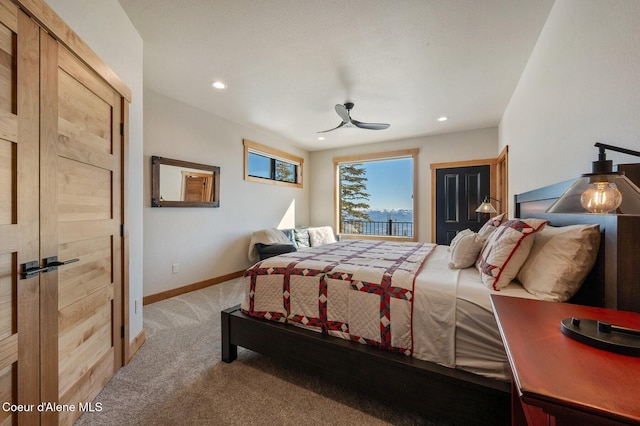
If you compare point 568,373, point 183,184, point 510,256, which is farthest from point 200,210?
point 568,373

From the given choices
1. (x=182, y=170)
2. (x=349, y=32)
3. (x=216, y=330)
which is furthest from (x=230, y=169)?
(x=349, y=32)

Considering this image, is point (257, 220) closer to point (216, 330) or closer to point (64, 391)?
point (216, 330)

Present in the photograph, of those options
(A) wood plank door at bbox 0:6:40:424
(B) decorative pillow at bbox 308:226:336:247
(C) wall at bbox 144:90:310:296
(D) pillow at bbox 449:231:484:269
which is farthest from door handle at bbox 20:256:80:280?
(B) decorative pillow at bbox 308:226:336:247

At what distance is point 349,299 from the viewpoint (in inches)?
67.2

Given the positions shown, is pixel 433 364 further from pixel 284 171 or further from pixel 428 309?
pixel 284 171

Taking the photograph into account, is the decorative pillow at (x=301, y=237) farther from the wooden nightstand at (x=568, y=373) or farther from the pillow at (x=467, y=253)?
the wooden nightstand at (x=568, y=373)

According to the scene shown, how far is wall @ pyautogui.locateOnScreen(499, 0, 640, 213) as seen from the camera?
44.3 inches

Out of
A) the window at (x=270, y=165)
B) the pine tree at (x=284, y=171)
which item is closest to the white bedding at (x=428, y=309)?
the window at (x=270, y=165)

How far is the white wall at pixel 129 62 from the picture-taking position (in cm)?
163

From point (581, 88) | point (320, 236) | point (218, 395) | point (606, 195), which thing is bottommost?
point (218, 395)

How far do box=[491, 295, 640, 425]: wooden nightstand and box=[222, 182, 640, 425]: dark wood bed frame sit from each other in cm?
26

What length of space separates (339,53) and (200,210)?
2.84m

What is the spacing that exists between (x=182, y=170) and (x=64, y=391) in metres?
2.77

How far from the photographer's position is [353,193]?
6.34m
